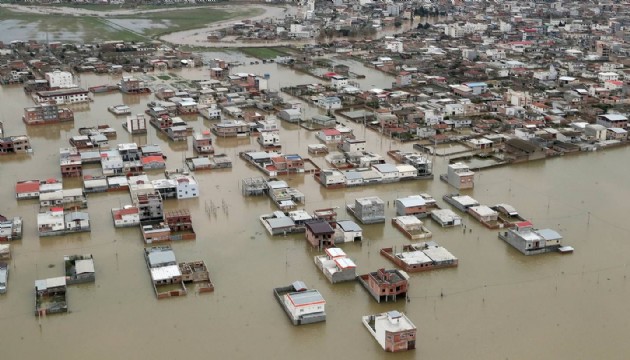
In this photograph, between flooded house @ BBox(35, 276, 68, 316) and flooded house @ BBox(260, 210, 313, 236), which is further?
flooded house @ BBox(260, 210, 313, 236)

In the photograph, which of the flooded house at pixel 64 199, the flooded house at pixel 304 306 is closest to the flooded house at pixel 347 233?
the flooded house at pixel 304 306

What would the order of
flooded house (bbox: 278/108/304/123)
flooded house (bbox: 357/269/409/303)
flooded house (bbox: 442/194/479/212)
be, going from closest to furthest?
flooded house (bbox: 357/269/409/303), flooded house (bbox: 442/194/479/212), flooded house (bbox: 278/108/304/123)

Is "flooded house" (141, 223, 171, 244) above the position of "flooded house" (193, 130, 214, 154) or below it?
below

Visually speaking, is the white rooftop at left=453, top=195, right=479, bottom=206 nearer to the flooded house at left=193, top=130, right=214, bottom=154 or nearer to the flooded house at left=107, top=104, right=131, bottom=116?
the flooded house at left=193, top=130, right=214, bottom=154

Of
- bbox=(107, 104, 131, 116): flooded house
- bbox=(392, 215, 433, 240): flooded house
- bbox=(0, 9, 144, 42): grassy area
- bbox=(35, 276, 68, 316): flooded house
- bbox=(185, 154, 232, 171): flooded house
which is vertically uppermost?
bbox=(0, 9, 144, 42): grassy area

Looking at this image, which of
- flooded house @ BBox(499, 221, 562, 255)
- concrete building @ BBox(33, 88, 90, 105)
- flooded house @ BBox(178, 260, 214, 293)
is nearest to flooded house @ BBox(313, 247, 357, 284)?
flooded house @ BBox(178, 260, 214, 293)

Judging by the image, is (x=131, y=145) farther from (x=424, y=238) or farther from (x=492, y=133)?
(x=492, y=133)

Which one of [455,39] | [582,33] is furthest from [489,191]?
[582,33]
